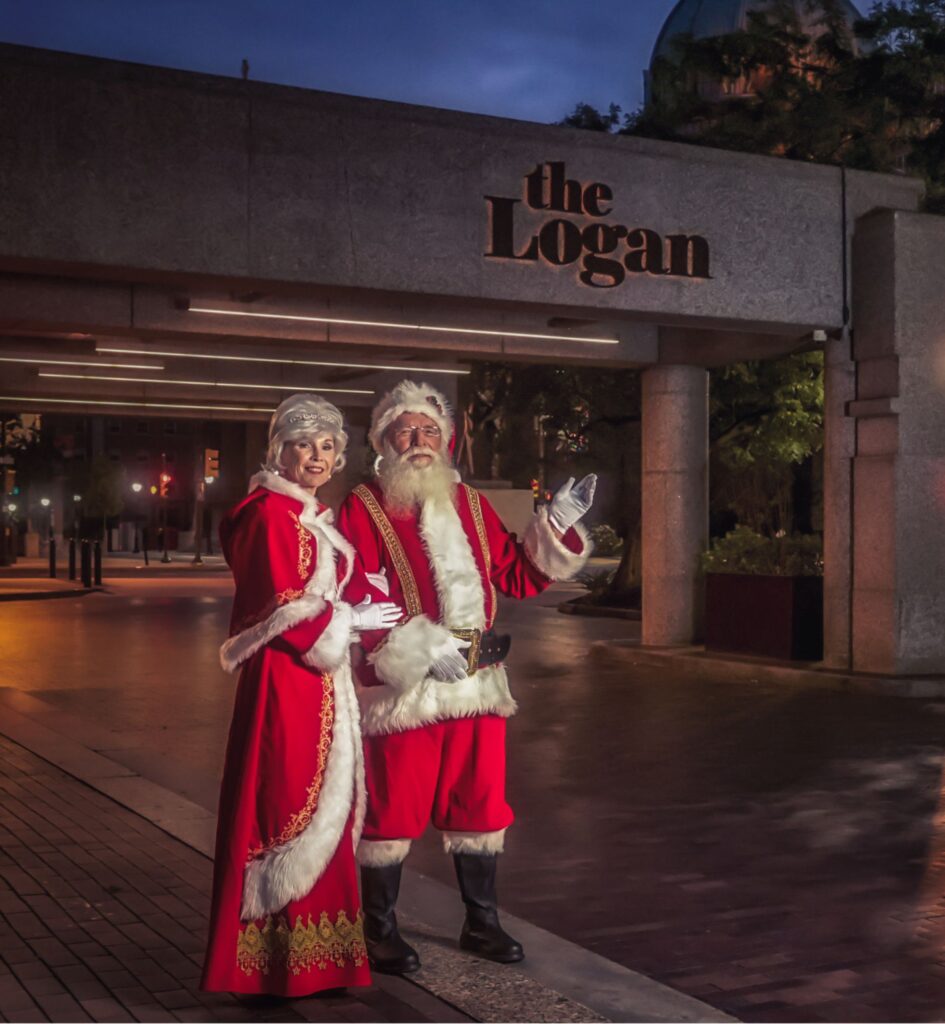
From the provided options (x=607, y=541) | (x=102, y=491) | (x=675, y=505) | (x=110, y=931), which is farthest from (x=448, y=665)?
(x=102, y=491)

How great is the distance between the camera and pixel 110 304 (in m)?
13.8

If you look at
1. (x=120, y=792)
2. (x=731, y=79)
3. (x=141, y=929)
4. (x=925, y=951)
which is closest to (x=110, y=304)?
(x=120, y=792)

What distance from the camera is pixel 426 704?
5164mm

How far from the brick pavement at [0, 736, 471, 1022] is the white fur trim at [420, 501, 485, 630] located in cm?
127

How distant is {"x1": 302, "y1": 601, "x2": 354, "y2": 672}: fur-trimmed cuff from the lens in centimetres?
473

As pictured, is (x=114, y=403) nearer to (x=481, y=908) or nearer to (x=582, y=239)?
(x=582, y=239)

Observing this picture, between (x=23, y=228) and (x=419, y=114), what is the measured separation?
11.6 feet

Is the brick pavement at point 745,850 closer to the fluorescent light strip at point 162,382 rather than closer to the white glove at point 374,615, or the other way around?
the white glove at point 374,615

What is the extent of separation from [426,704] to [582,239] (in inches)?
354

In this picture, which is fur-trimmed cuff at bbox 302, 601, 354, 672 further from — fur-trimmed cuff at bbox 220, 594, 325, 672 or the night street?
the night street

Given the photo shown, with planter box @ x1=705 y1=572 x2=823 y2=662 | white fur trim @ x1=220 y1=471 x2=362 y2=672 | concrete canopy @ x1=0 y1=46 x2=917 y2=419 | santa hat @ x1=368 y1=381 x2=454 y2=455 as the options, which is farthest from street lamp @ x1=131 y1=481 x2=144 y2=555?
white fur trim @ x1=220 y1=471 x2=362 y2=672

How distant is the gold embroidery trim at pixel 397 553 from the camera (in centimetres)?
534

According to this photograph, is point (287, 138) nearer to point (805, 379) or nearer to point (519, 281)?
point (519, 281)

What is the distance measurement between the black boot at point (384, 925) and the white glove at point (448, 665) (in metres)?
0.69
